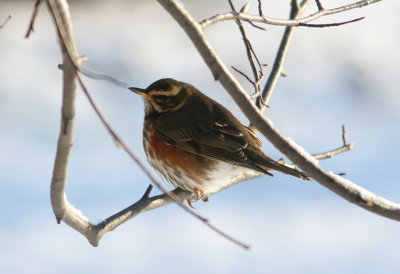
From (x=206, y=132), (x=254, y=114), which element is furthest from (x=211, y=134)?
(x=254, y=114)

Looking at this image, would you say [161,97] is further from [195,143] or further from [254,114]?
[254,114]

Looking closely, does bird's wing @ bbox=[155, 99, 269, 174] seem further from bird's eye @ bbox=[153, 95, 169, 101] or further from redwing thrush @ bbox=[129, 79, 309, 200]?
bird's eye @ bbox=[153, 95, 169, 101]

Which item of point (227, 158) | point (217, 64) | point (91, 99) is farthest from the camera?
point (227, 158)

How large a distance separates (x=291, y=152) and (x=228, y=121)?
1.96m

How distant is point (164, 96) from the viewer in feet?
14.5

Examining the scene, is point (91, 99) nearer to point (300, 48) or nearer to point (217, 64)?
point (217, 64)

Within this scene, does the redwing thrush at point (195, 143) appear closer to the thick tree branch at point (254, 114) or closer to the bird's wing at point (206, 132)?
the bird's wing at point (206, 132)

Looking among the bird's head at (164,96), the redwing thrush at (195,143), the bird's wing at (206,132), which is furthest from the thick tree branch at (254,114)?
the bird's head at (164,96)

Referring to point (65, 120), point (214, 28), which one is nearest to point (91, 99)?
point (65, 120)

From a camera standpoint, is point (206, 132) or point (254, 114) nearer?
point (254, 114)

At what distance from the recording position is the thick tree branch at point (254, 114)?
90.0 inches

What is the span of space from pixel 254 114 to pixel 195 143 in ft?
6.20

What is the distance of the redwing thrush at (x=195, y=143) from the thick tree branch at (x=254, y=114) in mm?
1440

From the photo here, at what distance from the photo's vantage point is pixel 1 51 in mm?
9641
